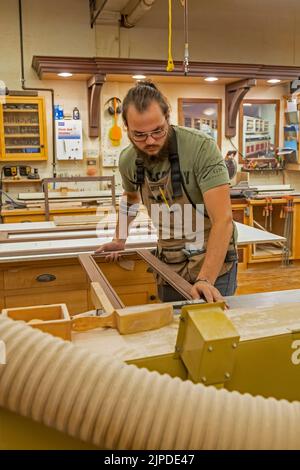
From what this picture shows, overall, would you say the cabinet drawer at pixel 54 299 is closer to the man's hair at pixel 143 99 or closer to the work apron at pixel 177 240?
the work apron at pixel 177 240

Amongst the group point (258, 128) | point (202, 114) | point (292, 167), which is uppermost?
point (202, 114)

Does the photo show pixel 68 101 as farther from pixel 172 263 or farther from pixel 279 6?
pixel 172 263

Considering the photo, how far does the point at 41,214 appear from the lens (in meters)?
4.30

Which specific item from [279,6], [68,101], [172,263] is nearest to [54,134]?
[68,101]

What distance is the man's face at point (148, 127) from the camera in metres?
1.52

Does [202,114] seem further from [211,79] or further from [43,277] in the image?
[43,277]

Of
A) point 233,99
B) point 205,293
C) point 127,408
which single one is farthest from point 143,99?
point 233,99

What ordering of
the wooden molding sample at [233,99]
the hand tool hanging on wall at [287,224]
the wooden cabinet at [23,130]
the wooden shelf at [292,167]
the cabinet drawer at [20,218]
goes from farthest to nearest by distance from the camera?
Answer: the wooden shelf at [292,167] < the hand tool hanging on wall at [287,224] < the wooden molding sample at [233,99] < the wooden cabinet at [23,130] < the cabinet drawer at [20,218]

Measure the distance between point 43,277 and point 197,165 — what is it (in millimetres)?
1192

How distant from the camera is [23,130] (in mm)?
4641

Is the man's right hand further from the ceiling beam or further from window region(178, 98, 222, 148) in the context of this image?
window region(178, 98, 222, 148)

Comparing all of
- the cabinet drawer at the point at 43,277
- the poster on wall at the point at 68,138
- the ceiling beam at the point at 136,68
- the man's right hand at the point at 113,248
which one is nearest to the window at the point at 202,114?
the ceiling beam at the point at 136,68

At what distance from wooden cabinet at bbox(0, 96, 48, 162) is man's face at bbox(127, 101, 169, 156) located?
3277mm

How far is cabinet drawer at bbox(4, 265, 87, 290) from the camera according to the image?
2400 millimetres
